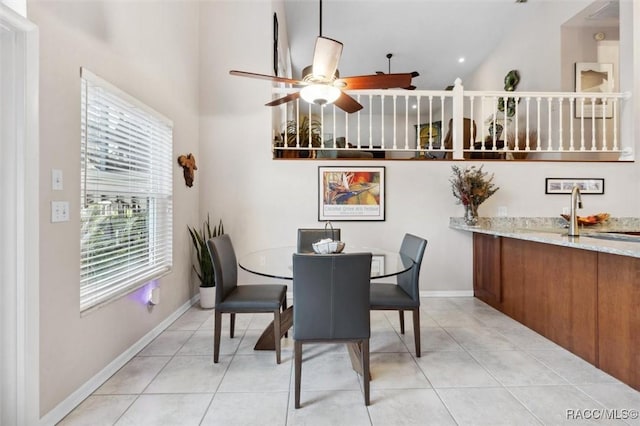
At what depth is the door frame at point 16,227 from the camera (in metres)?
1.45

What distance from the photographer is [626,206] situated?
3.84 meters

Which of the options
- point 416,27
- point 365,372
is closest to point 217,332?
point 365,372

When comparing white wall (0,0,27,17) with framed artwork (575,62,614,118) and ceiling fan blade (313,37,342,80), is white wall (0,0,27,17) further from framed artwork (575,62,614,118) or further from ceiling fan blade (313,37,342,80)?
framed artwork (575,62,614,118)

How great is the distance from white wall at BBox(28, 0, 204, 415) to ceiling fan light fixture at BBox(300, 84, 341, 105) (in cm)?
137

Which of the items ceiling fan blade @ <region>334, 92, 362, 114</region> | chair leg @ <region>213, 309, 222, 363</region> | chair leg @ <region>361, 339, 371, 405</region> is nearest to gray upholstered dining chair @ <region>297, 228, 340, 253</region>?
chair leg @ <region>213, 309, 222, 363</region>

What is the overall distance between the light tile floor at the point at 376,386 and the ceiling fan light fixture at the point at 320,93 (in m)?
2.02

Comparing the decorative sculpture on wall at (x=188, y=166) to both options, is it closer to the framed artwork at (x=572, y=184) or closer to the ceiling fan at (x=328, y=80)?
the ceiling fan at (x=328, y=80)

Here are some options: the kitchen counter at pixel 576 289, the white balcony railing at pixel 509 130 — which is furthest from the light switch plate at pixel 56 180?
the kitchen counter at pixel 576 289

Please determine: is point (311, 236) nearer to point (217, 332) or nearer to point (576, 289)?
point (217, 332)

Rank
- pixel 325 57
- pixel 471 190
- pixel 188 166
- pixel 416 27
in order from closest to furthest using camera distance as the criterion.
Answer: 1. pixel 325 57
2. pixel 188 166
3. pixel 471 190
4. pixel 416 27

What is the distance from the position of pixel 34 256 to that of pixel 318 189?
276 cm

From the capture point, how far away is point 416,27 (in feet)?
18.2

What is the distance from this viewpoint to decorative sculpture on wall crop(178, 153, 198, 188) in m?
3.33

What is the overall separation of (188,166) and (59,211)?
70.6 inches
